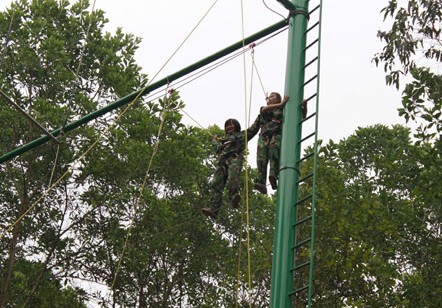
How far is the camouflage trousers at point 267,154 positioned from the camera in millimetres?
7534

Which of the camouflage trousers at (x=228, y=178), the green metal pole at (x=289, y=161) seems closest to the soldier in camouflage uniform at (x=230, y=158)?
the camouflage trousers at (x=228, y=178)

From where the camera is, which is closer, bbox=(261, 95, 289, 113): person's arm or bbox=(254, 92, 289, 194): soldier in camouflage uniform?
bbox=(261, 95, 289, 113): person's arm

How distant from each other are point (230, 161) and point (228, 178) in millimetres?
190

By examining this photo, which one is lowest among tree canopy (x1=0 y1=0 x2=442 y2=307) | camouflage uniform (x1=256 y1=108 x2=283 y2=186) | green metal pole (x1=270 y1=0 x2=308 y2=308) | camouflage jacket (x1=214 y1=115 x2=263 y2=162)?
green metal pole (x1=270 y1=0 x2=308 y2=308)

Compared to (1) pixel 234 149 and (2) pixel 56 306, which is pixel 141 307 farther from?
(1) pixel 234 149

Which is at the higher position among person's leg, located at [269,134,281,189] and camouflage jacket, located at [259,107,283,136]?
camouflage jacket, located at [259,107,283,136]

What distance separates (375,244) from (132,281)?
5719 millimetres

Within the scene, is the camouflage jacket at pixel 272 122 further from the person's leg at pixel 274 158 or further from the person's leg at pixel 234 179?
the person's leg at pixel 234 179

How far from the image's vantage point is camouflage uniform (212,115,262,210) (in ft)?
25.9

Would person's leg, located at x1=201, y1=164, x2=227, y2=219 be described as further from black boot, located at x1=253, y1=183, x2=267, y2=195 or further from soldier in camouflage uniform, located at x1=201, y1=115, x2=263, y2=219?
black boot, located at x1=253, y1=183, x2=267, y2=195

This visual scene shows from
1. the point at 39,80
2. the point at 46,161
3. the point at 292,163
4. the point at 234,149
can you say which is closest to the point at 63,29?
the point at 39,80

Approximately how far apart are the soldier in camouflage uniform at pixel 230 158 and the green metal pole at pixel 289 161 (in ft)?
5.17

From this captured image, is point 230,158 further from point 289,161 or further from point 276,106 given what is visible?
point 289,161

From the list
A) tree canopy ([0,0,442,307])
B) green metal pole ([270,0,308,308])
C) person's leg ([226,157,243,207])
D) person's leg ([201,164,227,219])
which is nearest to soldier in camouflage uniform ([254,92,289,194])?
person's leg ([226,157,243,207])
